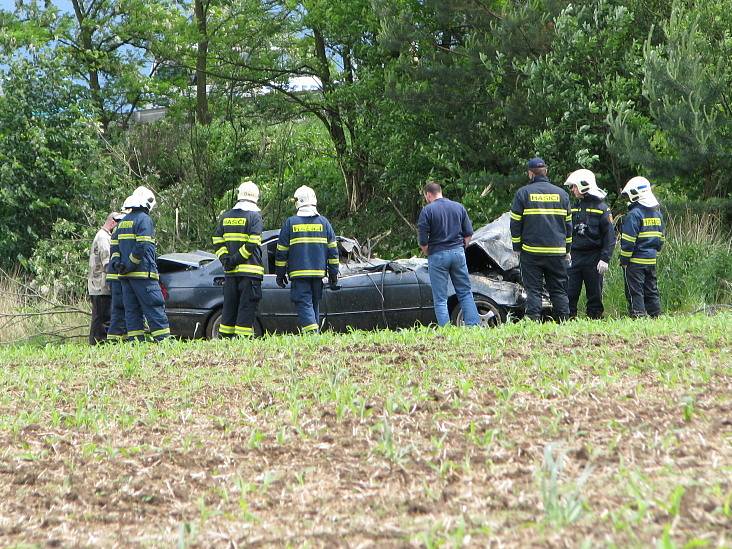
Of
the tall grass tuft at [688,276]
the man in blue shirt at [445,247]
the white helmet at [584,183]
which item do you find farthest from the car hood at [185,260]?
the tall grass tuft at [688,276]

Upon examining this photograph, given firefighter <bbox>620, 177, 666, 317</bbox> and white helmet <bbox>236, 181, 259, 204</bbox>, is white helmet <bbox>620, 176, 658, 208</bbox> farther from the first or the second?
white helmet <bbox>236, 181, 259, 204</bbox>

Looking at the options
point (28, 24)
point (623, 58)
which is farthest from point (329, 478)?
point (28, 24)

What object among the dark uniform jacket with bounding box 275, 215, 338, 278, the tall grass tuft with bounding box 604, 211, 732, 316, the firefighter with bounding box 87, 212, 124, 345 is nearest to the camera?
the dark uniform jacket with bounding box 275, 215, 338, 278

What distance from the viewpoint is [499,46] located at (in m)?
20.0

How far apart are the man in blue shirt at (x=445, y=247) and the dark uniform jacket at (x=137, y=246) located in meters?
2.99

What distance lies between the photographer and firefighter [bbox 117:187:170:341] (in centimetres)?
1112

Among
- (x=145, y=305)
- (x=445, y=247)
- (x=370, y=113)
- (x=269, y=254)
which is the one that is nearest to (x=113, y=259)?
(x=145, y=305)

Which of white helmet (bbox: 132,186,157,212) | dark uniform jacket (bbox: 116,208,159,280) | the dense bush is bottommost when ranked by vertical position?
the dense bush

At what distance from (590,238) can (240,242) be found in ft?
13.3

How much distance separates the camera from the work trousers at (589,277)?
39.2 feet

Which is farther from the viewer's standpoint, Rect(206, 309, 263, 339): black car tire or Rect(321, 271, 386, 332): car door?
Rect(206, 309, 263, 339): black car tire

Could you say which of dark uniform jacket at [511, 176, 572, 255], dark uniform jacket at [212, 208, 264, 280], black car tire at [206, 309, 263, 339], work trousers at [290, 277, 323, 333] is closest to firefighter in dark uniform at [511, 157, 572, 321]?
dark uniform jacket at [511, 176, 572, 255]

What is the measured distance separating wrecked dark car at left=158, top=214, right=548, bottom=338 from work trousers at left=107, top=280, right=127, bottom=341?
0.86 m

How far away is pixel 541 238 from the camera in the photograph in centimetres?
1117
